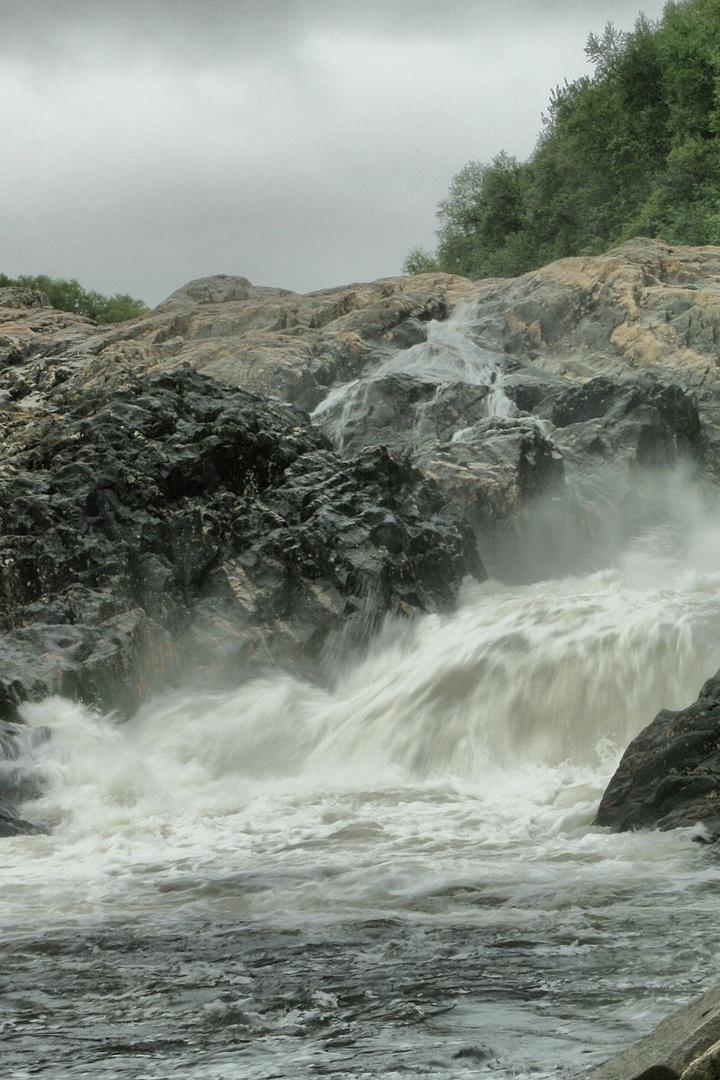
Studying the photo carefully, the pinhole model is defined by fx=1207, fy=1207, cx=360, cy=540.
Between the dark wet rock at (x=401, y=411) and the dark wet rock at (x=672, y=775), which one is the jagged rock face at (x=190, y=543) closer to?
the dark wet rock at (x=401, y=411)

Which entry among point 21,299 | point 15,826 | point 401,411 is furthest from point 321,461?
point 21,299

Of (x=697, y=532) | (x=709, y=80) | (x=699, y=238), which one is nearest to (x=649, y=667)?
(x=697, y=532)

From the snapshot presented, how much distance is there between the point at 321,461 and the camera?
58.9ft

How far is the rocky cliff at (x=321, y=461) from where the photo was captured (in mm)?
15070

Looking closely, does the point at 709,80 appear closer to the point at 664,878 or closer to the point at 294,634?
the point at 294,634

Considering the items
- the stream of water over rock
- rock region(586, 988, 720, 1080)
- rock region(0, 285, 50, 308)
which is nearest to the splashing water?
the stream of water over rock

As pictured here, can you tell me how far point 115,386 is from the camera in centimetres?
1905

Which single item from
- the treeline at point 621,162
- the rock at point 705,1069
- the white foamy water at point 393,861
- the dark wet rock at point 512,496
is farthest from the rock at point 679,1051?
the treeline at point 621,162

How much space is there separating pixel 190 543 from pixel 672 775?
8.38 metres

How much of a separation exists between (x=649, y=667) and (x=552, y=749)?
1579 mm

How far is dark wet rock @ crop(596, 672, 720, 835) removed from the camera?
897 centimetres

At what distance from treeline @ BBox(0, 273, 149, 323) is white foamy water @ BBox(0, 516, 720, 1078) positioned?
1418 inches

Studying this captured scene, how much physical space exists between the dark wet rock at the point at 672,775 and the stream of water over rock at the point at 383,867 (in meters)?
0.30

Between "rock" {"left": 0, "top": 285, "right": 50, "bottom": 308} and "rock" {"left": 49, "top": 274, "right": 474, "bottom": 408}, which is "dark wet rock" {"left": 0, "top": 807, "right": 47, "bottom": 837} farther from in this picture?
"rock" {"left": 0, "top": 285, "right": 50, "bottom": 308}
